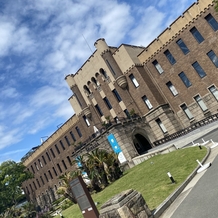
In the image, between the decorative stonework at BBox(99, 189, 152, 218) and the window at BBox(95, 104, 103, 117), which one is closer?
the decorative stonework at BBox(99, 189, 152, 218)

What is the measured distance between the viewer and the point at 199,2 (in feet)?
88.0

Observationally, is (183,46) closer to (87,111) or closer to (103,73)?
(103,73)

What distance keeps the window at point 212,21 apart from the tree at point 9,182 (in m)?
42.1

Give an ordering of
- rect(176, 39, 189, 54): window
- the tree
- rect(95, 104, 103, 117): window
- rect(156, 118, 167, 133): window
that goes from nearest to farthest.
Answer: rect(176, 39, 189, 54): window
rect(156, 118, 167, 133): window
rect(95, 104, 103, 117): window
the tree

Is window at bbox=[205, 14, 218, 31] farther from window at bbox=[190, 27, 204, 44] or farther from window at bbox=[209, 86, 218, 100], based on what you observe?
window at bbox=[209, 86, 218, 100]

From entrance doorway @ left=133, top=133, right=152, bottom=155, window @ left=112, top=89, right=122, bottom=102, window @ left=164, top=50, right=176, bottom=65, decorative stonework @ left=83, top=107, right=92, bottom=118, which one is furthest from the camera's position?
decorative stonework @ left=83, top=107, right=92, bottom=118

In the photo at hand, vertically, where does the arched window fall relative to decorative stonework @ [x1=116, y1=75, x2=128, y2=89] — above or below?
above

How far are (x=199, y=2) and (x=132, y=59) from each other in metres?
11.2

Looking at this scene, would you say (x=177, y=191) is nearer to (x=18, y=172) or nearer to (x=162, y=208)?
(x=162, y=208)

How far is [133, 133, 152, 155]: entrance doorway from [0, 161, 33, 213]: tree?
2576 centimetres

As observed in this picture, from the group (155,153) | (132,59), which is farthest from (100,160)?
(132,59)

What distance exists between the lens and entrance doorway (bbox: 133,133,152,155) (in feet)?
105

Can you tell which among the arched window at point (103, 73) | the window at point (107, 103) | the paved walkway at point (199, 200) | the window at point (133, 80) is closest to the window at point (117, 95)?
the window at point (107, 103)

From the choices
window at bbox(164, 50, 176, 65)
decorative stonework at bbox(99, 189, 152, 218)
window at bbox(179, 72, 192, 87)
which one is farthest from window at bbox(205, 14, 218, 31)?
decorative stonework at bbox(99, 189, 152, 218)
